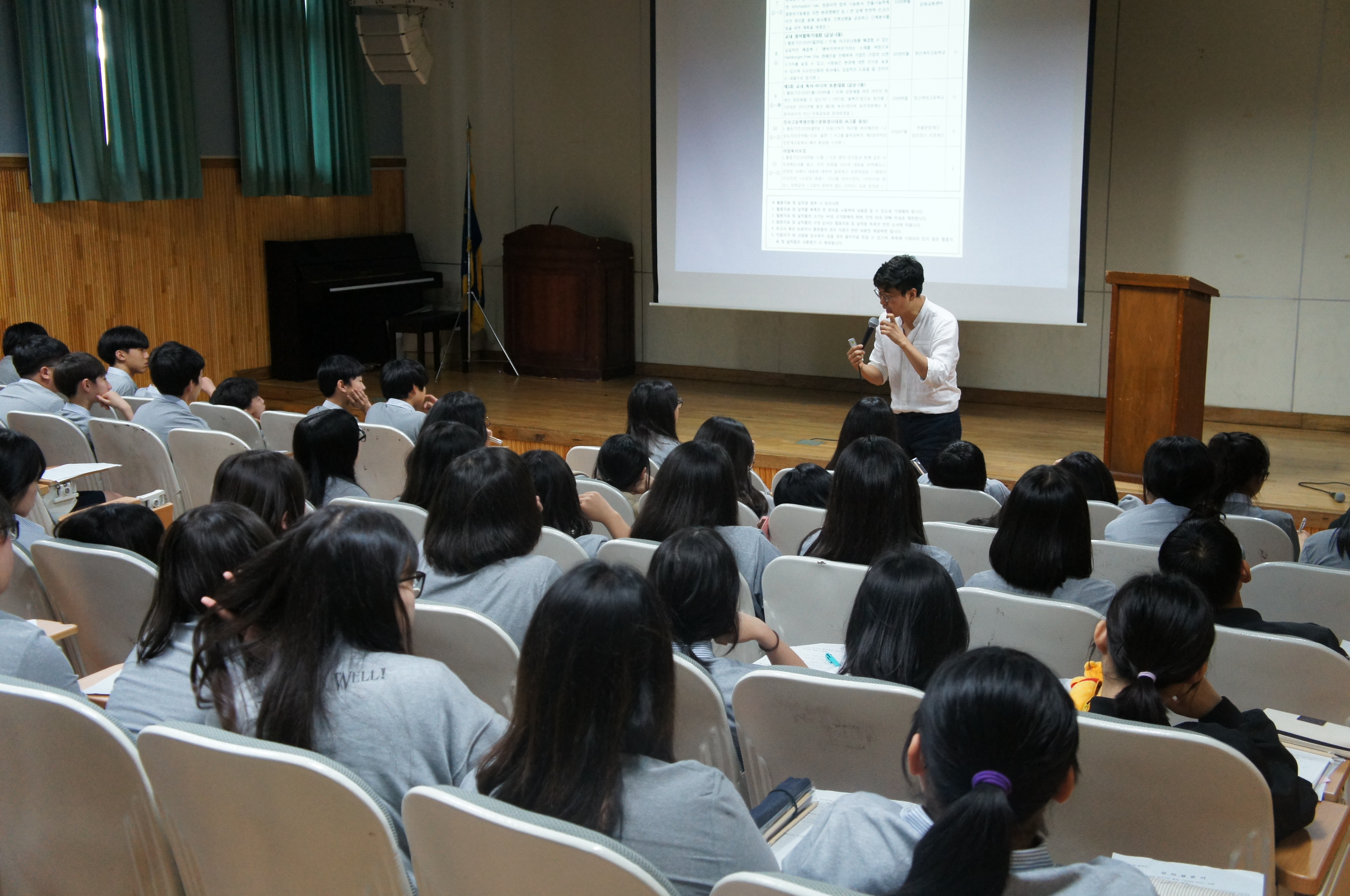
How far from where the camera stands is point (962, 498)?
13.0ft

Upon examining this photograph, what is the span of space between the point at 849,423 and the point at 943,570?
7.34ft

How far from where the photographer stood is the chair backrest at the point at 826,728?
1925 mm

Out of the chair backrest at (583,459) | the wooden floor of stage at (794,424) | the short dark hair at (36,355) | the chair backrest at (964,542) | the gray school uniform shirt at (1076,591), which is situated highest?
the short dark hair at (36,355)

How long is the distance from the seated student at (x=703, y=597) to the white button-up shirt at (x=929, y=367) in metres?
3.17

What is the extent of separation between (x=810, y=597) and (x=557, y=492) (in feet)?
2.74

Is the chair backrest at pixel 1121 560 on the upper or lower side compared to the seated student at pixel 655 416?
lower

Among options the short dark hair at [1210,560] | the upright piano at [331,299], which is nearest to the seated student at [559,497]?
the short dark hair at [1210,560]

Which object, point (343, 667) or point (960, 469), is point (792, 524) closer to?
point (960, 469)

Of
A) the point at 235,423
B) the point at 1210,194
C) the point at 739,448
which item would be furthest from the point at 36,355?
the point at 1210,194

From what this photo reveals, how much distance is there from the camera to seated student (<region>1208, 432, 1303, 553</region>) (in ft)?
12.5

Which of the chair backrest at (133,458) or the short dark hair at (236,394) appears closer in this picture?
the chair backrest at (133,458)

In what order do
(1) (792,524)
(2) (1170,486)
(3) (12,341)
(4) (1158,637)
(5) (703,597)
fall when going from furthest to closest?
1. (3) (12,341)
2. (1) (792,524)
3. (2) (1170,486)
4. (5) (703,597)
5. (4) (1158,637)

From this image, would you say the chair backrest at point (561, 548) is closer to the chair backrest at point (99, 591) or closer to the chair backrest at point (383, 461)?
the chair backrest at point (99, 591)

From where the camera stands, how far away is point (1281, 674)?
91.7 inches
